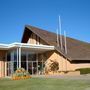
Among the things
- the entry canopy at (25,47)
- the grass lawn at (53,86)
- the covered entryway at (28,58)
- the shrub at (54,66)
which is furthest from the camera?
the shrub at (54,66)

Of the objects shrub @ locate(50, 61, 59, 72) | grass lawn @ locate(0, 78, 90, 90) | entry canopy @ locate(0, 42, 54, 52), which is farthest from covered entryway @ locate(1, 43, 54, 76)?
grass lawn @ locate(0, 78, 90, 90)

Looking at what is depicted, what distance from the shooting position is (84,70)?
1299 inches

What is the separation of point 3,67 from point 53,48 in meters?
7.26

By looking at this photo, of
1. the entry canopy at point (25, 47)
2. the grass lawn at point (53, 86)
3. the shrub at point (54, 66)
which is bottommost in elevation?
the grass lawn at point (53, 86)

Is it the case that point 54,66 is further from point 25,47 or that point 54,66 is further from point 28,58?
point 25,47

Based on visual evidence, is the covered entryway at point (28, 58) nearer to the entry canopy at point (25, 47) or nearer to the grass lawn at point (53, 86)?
the entry canopy at point (25, 47)

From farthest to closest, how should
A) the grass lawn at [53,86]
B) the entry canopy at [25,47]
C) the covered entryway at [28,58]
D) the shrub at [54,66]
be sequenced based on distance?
the shrub at [54,66], the covered entryway at [28,58], the entry canopy at [25,47], the grass lawn at [53,86]

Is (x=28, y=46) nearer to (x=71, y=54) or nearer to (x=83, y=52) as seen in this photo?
(x=71, y=54)

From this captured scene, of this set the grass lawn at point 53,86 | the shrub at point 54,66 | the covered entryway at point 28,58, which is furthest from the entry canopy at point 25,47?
the grass lawn at point 53,86

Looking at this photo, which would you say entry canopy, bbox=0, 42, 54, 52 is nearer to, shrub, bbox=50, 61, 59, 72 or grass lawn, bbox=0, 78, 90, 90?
shrub, bbox=50, 61, 59, 72

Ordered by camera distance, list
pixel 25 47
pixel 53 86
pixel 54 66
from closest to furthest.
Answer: pixel 53 86
pixel 25 47
pixel 54 66

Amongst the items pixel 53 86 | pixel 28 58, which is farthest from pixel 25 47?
pixel 53 86

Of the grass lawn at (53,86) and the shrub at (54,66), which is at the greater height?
the shrub at (54,66)

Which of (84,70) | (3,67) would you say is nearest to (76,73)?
(84,70)
